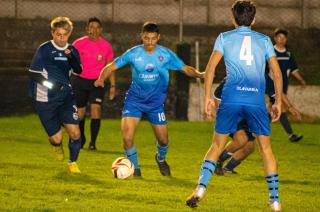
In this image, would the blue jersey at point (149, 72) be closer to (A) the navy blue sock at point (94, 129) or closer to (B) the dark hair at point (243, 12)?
(B) the dark hair at point (243, 12)

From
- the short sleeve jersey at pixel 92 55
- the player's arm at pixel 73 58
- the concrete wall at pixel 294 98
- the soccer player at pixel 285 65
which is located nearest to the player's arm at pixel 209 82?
the player's arm at pixel 73 58

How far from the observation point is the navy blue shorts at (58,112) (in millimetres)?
12297

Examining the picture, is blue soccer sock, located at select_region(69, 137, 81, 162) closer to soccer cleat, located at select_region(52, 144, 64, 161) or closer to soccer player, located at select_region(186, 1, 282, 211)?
soccer cleat, located at select_region(52, 144, 64, 161)

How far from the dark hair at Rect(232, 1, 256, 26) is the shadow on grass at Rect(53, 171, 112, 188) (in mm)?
3091

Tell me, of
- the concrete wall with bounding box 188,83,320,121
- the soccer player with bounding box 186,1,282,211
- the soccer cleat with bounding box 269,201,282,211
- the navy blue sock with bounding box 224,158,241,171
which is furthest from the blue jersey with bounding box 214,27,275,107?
the concrete wall with bounding box 188,83,320,121

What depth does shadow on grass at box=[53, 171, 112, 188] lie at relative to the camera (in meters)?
11.3

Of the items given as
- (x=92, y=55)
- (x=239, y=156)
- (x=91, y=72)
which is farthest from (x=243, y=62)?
(x=92, y=55)

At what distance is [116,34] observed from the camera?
909 inches

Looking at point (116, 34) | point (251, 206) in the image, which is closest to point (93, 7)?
point (116, 34)

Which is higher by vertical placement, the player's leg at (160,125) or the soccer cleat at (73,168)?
the player's leg at (160,125)

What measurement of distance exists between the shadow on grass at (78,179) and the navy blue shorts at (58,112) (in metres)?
0.71

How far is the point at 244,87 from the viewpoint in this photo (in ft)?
29.6

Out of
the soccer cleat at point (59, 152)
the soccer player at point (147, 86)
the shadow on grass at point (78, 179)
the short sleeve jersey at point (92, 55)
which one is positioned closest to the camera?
the shadow on grass at point (78, 179)

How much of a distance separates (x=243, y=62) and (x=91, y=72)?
24.3ft
